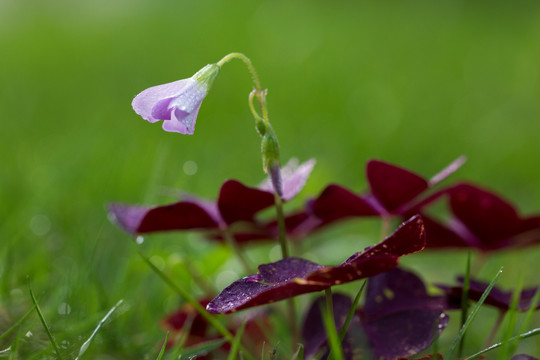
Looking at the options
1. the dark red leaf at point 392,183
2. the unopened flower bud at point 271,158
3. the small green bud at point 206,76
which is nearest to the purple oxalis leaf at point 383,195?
the dark red leaf at point 392,183

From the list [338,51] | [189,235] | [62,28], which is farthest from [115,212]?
[62,28]

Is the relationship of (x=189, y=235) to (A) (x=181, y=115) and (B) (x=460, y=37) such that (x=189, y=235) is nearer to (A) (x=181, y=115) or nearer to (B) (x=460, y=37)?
Answer: (A) (x=181, y=115)

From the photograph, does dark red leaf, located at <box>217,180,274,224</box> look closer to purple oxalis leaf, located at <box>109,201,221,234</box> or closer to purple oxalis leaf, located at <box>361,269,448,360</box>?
purple oxalis leaf, located at <box>109,201,221,234</box>

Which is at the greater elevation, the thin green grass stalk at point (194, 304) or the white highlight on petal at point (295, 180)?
the white highlight on petal at point (295, 180)

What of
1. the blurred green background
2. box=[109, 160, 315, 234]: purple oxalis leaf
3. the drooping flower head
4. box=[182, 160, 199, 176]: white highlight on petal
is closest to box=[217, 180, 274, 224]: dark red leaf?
box=[109, 160, 315, 234]: purple oxalis leaf

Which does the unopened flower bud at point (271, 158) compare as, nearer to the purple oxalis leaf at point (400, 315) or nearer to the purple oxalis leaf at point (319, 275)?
the purple oxalis leaf at point (319, 275)
